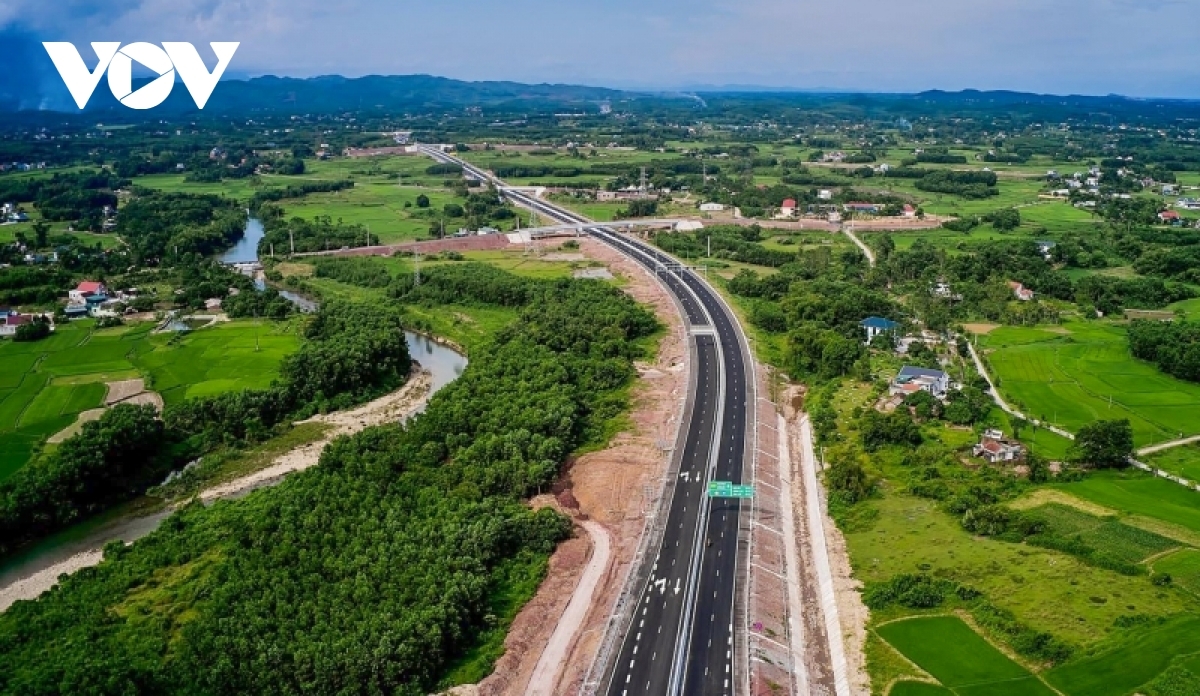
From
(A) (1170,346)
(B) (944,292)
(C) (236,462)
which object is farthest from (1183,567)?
(B) (944,292)

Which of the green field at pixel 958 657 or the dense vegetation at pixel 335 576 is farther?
the green field at pixel 958 657

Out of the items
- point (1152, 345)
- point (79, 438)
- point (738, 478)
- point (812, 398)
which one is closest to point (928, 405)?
point (812, 398)

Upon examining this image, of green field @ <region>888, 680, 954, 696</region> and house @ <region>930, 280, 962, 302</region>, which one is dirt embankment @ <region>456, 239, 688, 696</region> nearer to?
green field @ <region>888, 680, 954, 696</region>

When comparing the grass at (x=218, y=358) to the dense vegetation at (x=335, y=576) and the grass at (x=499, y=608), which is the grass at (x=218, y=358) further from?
the grass at (x=499, y=608)

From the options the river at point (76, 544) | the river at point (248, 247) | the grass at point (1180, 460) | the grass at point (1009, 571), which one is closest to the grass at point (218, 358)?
the river at point (76, 544)

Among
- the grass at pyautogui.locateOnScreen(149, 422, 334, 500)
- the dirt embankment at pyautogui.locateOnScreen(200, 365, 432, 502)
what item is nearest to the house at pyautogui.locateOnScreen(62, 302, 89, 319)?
the dirt embankment at pyautogui.locateOnScreen(200, 365, 432, 502)

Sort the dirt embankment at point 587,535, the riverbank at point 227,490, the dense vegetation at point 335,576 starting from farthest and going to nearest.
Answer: the riverbank at point 227,490 < the dirt embankment at point 587,535 < the dense vegetation at point 335,576

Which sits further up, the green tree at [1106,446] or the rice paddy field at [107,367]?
the green tree at [1106,446]
